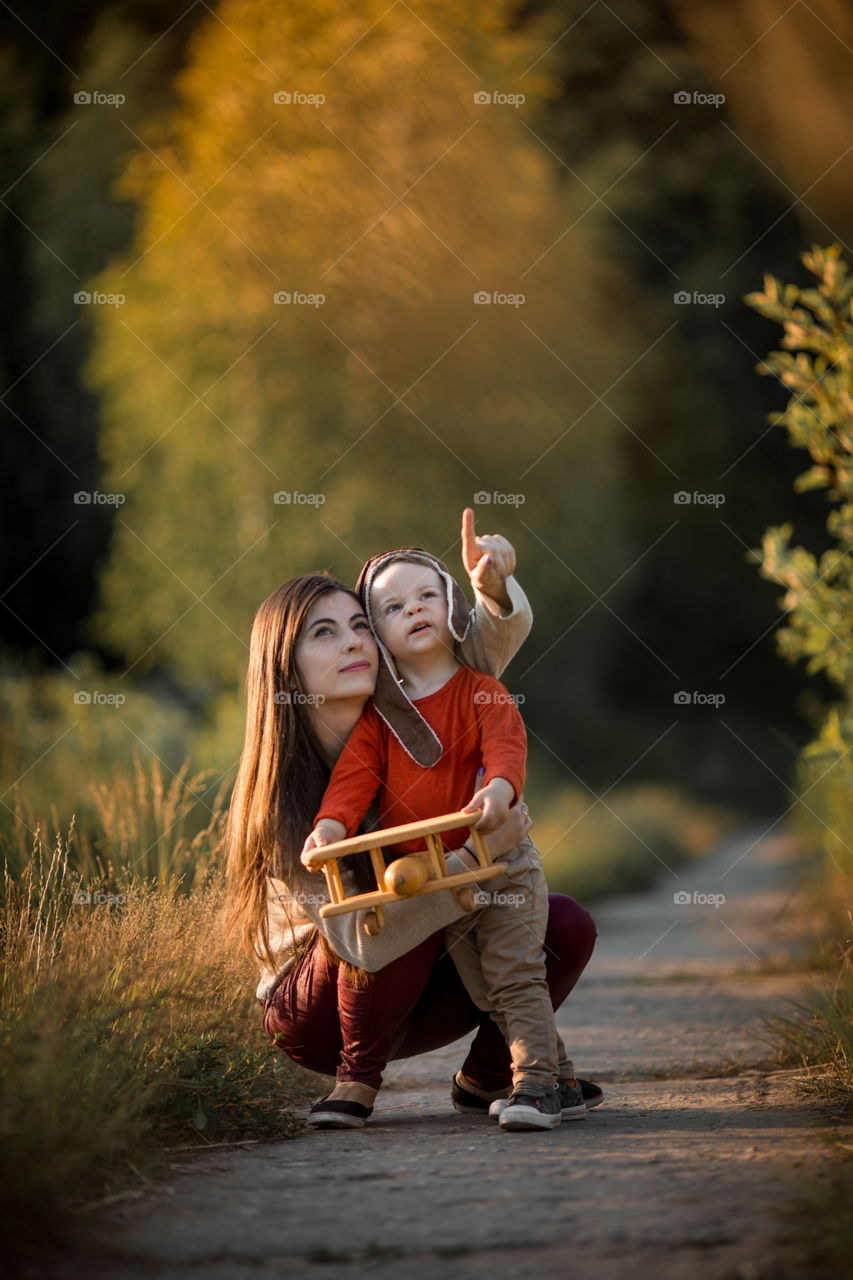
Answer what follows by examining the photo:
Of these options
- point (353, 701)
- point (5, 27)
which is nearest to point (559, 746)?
point (5, 27)

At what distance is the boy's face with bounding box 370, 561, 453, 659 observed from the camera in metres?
3.48

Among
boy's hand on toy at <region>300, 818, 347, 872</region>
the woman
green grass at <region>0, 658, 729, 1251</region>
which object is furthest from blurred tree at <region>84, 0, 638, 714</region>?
boy's hand on toy at <region>300, 818, 347, 872</region>

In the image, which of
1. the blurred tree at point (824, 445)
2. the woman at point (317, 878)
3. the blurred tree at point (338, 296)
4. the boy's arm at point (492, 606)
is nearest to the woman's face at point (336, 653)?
the woman at point (317, 878)

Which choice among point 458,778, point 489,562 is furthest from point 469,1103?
point 489,562

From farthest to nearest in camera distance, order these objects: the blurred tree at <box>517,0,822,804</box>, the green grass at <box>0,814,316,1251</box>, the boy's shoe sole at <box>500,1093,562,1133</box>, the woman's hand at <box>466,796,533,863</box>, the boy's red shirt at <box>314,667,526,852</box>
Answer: the blurred tree at <box>517,0,822,804</box>, the boy's red shirt at <box>314,667,526,852</box>, the woman's hand at <box>466,796,533,863</box>, the boy's shoe sole at <box>500,1093,562,1133</box>, the green grass at <box>0,814,316,1251</box>

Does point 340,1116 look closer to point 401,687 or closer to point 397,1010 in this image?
point 397,1010

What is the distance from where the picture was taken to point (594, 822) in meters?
11.7

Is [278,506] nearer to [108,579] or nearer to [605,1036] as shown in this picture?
[108,579]

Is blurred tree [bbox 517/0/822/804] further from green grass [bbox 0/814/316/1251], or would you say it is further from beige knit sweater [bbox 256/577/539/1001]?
green grass [bbox 0/814/316/1251]

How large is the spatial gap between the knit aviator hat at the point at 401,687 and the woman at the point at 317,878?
0.03 m

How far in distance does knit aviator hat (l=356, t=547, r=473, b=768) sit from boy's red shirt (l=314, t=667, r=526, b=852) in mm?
37

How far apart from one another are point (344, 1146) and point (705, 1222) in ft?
3.34

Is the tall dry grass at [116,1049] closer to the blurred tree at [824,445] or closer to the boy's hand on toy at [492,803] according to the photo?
the boy's hand on toy at [492,803]

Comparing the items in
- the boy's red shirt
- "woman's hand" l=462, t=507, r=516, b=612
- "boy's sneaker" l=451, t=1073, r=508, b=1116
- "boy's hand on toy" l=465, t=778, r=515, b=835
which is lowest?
"boy's sneaker" l=451, t=1073, r=508, b=1116
